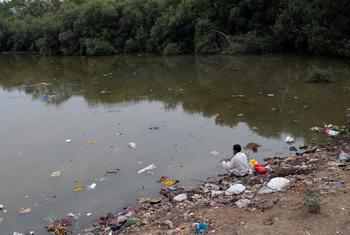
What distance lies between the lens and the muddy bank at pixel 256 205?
16.9ft

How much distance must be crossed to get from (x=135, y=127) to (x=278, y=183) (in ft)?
17.9

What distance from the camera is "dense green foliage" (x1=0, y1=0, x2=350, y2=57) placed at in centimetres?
2128

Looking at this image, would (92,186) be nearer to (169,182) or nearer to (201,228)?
(169,182)

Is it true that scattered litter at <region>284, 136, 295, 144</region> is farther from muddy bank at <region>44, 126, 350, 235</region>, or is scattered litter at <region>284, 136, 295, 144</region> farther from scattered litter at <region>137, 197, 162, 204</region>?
scattered litter at <region>137, 197, 162, 204</region>

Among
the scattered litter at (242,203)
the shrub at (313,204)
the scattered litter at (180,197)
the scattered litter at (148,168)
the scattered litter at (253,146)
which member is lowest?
the scattered litter at (148,168)

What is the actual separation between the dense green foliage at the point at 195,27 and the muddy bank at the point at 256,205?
47.7 feet

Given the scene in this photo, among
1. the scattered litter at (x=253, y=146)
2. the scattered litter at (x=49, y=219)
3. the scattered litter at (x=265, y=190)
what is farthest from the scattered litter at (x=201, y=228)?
the scattered litter at (x=253, y=146)

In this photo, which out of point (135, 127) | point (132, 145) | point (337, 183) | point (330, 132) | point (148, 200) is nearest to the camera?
point (337, 183)

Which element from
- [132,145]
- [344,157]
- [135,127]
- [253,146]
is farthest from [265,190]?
[135,127]

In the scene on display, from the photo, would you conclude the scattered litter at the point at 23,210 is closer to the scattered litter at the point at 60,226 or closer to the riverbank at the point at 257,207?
the scattered litter at the point at 60,226

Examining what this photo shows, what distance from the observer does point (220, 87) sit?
51.2 feet

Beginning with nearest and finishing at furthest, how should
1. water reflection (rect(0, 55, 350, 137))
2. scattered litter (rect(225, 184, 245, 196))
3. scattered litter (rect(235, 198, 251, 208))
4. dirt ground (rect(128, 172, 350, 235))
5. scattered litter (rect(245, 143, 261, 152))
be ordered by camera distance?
dirt ground (rect(128, 172, 350, 235)), scattered litter (rect(235, 198, 251, 208)), scattered litter (rect(225, 184, 245, 196)), scattered litter (rect(245, 143, 261, 152)), water reflection (rect(0, 55, 350, 137))

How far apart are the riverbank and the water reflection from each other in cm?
293

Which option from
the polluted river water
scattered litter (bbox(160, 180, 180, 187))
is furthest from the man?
scattered litter (bbox(160, 180, 180, 187))
